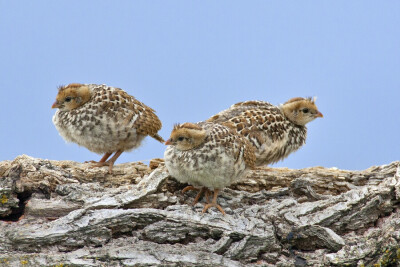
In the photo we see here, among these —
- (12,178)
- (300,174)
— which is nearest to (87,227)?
(12,178)

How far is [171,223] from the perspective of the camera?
650cm

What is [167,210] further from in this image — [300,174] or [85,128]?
[300,174]

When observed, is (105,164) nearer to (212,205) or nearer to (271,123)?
(212,205)

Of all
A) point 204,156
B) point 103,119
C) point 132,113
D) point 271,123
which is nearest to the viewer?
point 204,156

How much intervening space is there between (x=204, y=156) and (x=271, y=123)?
199 cm

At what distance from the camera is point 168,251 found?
635cm

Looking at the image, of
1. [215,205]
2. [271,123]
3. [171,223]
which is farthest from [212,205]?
[271,123]

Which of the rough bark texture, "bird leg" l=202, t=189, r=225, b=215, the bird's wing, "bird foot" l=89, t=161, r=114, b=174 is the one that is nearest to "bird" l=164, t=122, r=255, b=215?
"bird leg" l=202, t=189, r=225, b=215

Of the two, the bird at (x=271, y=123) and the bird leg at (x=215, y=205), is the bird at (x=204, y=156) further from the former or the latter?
the bird at (x=271, y=123)

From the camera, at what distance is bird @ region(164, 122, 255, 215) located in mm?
6402

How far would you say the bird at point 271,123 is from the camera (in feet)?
25.6

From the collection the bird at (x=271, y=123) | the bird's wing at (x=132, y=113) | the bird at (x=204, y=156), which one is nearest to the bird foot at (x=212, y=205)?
the bird at (x=204, y=156)

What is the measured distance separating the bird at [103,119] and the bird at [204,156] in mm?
1035

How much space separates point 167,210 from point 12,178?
1852 millimetres
